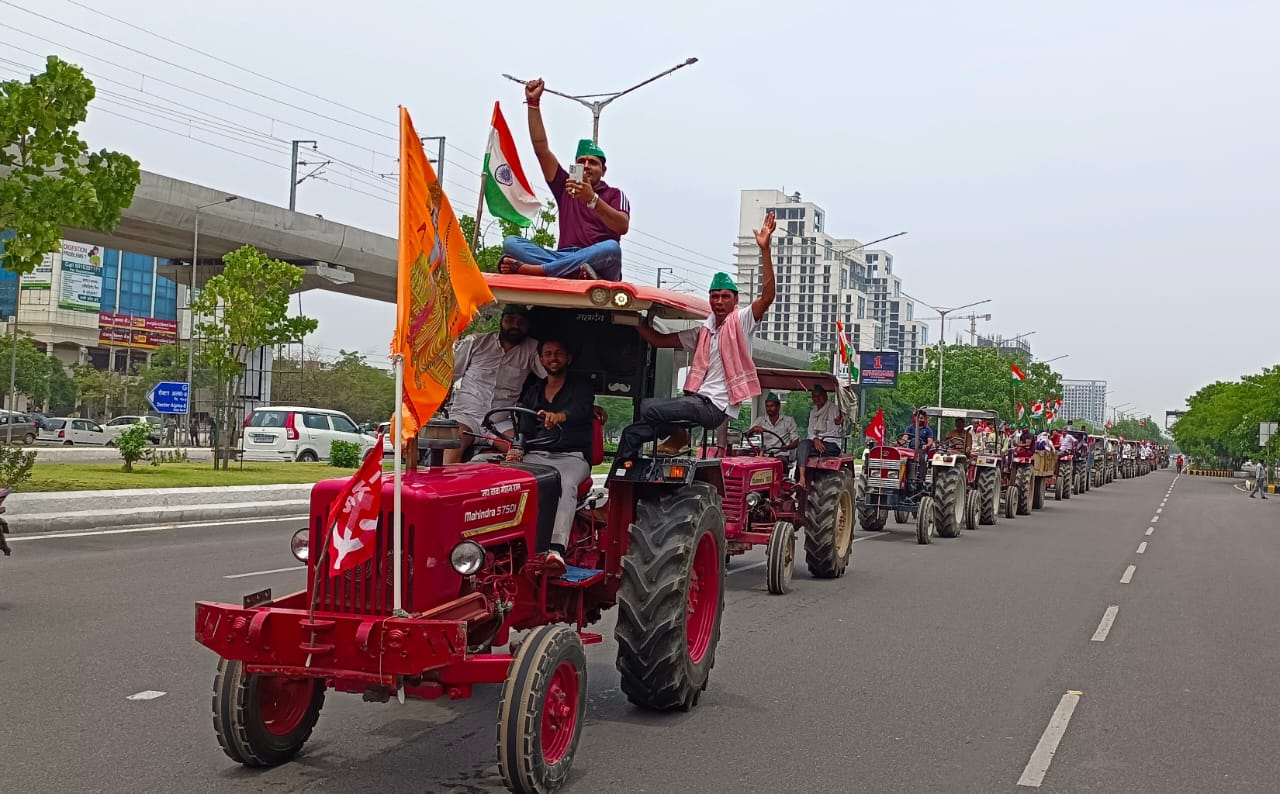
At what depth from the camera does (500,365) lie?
272 inches

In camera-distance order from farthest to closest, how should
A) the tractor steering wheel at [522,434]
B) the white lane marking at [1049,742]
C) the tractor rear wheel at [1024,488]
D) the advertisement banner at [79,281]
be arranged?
the advertisement banner at [79,281], the tractor rear wheel at [1024,488], the tractor steering wheel at [522,434], the white lane marking at [1049,742]

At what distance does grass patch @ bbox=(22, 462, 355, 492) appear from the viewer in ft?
62.2

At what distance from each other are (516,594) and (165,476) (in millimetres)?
18267

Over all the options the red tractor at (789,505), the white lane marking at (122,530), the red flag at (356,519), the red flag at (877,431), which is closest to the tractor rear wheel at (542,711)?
the red flag at (356,519)

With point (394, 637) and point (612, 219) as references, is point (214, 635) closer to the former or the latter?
point (394, 637)

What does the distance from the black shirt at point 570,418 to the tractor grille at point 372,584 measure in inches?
64.9

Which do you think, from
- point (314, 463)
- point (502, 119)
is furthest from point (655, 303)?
point (314, 463)

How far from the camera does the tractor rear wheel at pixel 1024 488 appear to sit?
1071 inches

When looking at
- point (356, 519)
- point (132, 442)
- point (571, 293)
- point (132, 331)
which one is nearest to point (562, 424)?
point (571, 293)

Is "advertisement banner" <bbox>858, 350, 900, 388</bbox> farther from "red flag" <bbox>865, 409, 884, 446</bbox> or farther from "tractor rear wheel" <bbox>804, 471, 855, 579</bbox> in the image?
"tractor rear wheel" <bbox>804, 471, 855, 579</bbox>

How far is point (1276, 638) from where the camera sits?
34.9 ft

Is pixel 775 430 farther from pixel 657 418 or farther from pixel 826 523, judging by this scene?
pixel 657 418

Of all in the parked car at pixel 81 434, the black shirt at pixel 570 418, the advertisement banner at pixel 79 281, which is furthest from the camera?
the advertisement banner at pixel 79 281

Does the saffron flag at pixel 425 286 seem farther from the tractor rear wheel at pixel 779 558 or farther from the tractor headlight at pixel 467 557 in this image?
the tractor rear wheel at pixel 779 558
